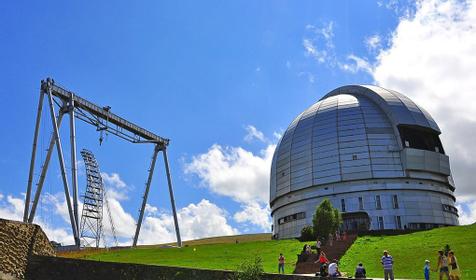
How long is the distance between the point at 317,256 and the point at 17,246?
75.7 feet

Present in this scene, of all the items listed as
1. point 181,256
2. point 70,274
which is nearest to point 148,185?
point 181,256

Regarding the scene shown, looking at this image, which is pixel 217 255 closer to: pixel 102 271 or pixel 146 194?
pixel 146 194

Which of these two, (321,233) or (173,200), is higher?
(173,200)

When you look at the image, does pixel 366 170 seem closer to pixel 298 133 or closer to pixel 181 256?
pixel 298 133

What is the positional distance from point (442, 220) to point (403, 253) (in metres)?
43.1

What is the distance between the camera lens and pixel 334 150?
75812 mm

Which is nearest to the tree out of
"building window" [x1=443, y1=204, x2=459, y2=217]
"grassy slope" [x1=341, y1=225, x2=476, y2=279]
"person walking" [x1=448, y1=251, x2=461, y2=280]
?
"grassy slope" [x1=341, y1=225, x2=476, y2=279]

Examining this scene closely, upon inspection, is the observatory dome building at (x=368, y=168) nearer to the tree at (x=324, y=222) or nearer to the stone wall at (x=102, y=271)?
the tree at (x=324, y=222)

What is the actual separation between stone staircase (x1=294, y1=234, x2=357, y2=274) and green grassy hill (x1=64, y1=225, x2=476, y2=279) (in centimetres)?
63

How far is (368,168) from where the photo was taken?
73.2 m

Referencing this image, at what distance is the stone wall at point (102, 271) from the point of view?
1831cm

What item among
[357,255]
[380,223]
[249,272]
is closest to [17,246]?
[249,272]

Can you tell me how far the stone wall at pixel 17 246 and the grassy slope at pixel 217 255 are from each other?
15.9m

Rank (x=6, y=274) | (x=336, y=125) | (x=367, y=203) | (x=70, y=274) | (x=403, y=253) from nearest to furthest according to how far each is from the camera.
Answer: (x=6, y=274) → (x=70, y=274) → (x=403, y=253) → (x=367, y=203) → (x=336, y=125)
